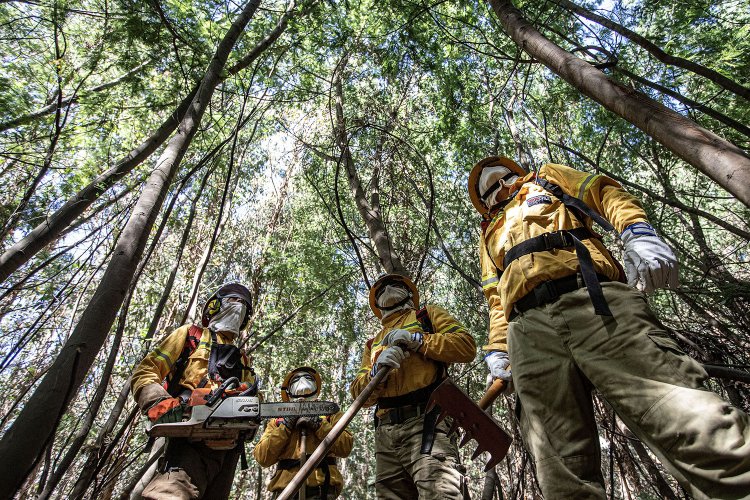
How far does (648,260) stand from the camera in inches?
81.5

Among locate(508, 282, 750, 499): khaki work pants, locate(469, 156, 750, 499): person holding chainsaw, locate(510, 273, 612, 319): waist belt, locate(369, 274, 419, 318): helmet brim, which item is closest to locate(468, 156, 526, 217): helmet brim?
locate(469, 156, 750, 499): person holding chainsaw

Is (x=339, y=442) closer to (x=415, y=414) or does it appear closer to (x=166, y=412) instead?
(x=415, y=414)

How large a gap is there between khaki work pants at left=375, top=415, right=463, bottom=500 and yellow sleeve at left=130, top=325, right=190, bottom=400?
173 centimetres

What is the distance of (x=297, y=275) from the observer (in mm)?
10141

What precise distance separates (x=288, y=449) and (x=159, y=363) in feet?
7.16

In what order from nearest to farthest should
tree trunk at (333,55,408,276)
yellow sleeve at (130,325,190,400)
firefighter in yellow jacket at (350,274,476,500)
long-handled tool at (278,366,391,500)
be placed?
1. long-handled tool at (278,366,391,500)
2. firefighter in yellow jacket at (350,274,476,500)
3. yellow sleeve at (130,325,190,400)
4. tree trunk at (333,55,408,276)

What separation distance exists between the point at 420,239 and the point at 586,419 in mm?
6957

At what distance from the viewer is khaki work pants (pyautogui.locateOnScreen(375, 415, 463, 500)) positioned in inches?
119

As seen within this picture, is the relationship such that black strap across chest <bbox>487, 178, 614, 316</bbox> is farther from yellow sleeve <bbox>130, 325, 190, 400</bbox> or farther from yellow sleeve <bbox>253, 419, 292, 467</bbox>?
yellow sleeve <bbox>253, 419, 292, 467</bbox>

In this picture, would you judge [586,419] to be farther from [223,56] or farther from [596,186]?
[223,56]

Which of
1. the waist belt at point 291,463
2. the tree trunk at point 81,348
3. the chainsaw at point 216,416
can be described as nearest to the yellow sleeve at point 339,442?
the waist belt at point 291,463

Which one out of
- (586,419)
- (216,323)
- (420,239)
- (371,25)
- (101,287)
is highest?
(371,25)

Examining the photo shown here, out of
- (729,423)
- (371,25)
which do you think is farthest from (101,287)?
(371,25)

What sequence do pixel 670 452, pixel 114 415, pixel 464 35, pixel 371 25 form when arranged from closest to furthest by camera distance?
pixel 670 452, pixel 114 415, pixel 371 25, pixel 464 35
